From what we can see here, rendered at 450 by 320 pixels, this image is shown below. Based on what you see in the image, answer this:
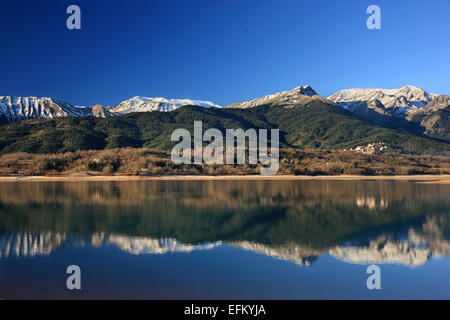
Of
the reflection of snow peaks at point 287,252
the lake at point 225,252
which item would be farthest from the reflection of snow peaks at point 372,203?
the reflection of snow peaks at point 287,252

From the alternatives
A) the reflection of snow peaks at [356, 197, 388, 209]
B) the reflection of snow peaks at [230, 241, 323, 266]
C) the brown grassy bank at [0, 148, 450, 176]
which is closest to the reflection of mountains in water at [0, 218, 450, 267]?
the reflection of snow peaks at [230, 241, 323, 266]

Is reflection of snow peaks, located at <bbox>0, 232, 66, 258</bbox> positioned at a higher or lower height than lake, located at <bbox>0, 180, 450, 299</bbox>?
higher

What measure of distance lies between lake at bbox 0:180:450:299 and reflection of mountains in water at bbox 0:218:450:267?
59mm

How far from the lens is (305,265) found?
17.6 m

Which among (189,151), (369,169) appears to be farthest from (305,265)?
(189,151)

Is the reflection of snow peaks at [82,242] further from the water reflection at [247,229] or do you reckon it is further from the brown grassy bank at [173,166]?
the brown grassy bank at [173,166]

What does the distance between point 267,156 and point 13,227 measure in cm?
11182

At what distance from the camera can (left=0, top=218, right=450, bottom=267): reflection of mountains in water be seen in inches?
756

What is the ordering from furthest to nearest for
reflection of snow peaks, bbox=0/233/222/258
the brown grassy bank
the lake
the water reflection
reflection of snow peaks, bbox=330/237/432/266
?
the brown grassy bank, the water reflection, reflection of snow peaks, bbox=0/233/222/258, reflection of snow peaks, bbox=330/237/432/266, the lake

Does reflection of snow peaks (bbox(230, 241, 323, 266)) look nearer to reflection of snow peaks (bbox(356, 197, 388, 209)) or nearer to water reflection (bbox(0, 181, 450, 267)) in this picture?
water reflection (bbox(0, 181, 450, 267))

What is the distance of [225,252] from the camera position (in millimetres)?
20484

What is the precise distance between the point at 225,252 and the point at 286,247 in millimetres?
3508

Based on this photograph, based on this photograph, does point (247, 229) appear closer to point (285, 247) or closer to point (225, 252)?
point (285, 247)
